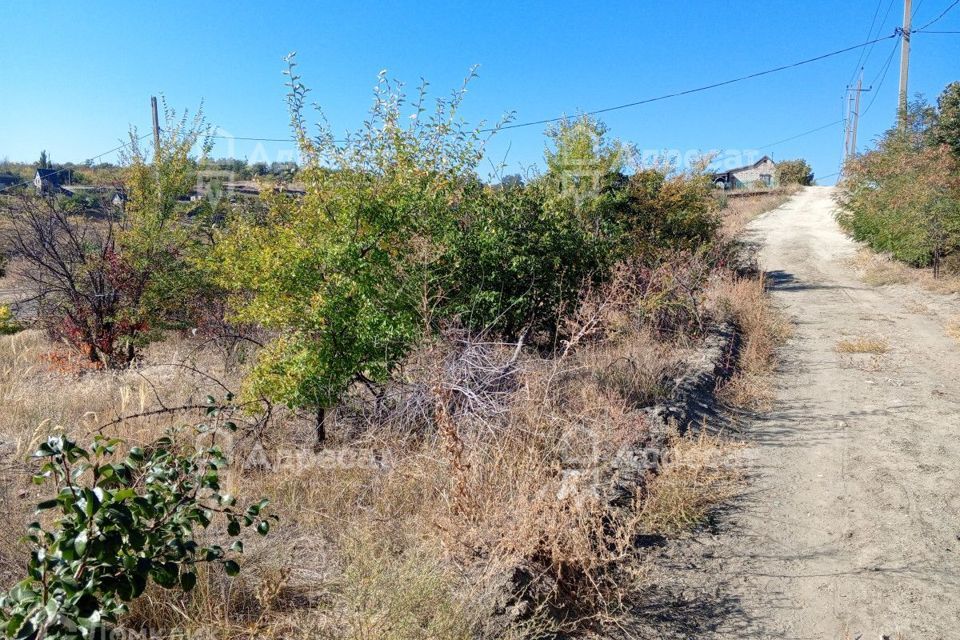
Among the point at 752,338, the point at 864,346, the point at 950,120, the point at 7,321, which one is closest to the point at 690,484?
the point at 752,338

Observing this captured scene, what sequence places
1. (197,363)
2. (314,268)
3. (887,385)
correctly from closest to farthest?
(314,268), (887,385), (197,363)

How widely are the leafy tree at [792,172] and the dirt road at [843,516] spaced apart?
5142 centimetres

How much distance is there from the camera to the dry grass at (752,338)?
23.9 feet

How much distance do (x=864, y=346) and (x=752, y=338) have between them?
163 centimetres

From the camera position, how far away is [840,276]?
61.4 feet

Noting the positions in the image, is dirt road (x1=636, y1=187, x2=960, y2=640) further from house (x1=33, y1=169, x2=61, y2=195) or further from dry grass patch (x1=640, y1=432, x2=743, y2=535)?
house (x1=33, y1=169, x2=61, y2=195)

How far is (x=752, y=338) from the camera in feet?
31.7

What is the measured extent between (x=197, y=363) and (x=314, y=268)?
14.6 feet

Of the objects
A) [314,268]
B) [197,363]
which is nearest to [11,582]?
[314,268]

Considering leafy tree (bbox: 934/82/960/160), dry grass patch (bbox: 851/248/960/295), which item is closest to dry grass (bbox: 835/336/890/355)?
dry grass patch (bbox: 851/248/960/295)

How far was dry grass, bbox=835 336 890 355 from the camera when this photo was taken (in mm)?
9438

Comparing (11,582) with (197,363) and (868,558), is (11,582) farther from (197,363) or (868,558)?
(197,363)

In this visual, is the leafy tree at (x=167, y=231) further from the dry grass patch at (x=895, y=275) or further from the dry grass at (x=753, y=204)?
the dry grass at (x=753, y=204)

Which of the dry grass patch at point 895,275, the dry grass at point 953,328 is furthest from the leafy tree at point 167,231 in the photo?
the dry grass patch at point 895,275
